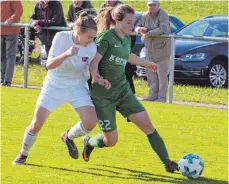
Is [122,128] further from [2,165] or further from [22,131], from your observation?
[2,165]

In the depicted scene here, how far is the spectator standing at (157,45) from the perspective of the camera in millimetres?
14180

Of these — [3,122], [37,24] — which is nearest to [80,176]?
[3,122]

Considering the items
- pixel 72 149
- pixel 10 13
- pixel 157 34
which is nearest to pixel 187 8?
pixel 10 13

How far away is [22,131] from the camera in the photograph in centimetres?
1084

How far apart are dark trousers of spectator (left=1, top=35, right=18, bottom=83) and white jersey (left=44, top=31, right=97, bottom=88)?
7.39m

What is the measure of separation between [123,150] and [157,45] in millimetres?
4893

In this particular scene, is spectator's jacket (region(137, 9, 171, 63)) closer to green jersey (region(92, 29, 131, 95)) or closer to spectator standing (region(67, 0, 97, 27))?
spectator standing (region(67, 0, 97, 27))

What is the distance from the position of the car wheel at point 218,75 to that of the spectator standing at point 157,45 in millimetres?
2646

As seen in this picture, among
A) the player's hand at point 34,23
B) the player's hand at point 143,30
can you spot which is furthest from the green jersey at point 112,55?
the player's hand at point 34,23

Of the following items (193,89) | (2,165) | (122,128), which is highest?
(2,165)

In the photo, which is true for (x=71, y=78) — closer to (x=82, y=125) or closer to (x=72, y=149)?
(x=82, y=125)

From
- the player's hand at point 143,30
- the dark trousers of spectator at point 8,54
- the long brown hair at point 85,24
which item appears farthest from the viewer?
the dark trousers of spectator at point 8,54

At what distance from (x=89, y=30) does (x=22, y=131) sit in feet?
10.1

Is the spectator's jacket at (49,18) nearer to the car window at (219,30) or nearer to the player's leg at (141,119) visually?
the car window at (219,30)
